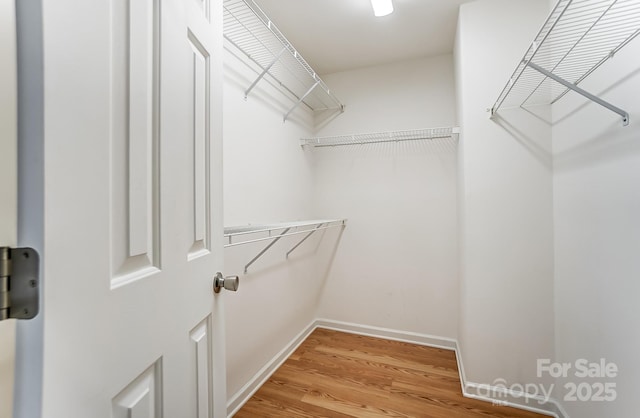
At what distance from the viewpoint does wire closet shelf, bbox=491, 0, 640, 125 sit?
3.10 feet

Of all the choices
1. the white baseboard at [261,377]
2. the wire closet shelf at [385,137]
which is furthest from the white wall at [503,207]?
the white baseboard at [261,377]

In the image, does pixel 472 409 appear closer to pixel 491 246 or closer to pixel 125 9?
pixel 491 246

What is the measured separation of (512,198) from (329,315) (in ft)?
6.09

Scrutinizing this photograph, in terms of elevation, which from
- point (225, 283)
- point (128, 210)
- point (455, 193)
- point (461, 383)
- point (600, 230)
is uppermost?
point (455, 193)

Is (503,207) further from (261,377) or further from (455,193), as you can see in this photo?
(261,377)

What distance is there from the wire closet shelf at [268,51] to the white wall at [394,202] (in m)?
0.29

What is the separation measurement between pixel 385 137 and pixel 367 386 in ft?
6.15

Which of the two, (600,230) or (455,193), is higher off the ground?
(455,193)

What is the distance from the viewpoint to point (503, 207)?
64.8 inches

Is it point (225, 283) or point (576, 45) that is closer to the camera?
point (225, 283)

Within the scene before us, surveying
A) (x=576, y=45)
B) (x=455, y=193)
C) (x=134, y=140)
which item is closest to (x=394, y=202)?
(x=455, y=193)

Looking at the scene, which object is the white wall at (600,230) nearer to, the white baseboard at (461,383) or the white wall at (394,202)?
the white baseboard at (461,383)

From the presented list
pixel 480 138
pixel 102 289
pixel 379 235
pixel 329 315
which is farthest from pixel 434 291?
pixel 102 289

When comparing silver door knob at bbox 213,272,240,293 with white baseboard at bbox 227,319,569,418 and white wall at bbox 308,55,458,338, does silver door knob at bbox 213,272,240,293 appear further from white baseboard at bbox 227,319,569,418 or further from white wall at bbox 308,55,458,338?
white wall at bbox 308,55,458,338
